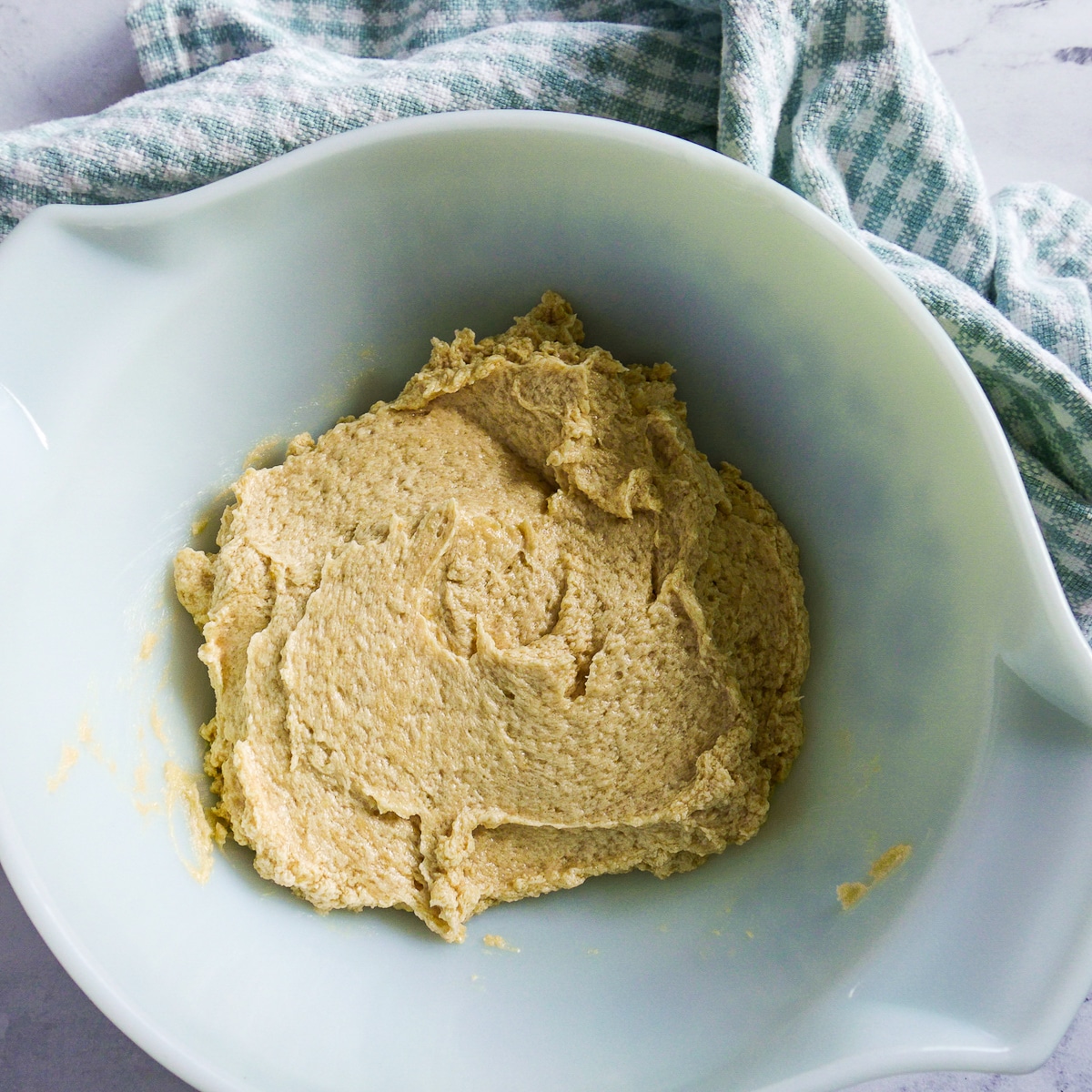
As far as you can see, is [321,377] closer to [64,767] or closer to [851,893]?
[64,767]

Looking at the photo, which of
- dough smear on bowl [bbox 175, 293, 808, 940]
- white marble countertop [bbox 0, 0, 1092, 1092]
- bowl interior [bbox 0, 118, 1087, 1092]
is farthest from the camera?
white marble countertop [bbox 0, 0, 1092, 1092]

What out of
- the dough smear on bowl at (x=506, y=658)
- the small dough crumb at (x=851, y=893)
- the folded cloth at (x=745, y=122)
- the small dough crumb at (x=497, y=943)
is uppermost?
the folded cloth at (x=745, y=122)

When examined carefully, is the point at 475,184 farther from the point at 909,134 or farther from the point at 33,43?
the point at 33,43

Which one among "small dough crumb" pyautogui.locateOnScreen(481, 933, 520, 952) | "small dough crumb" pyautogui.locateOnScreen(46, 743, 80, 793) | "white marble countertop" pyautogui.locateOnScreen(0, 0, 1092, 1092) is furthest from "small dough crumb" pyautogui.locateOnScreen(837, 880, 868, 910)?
"small dough crumb" pyautogui.locateOnScreen(46, 743, 80, 793)

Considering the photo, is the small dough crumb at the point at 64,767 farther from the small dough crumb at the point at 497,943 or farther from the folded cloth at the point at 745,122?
the folded cloth at the point at 745,122

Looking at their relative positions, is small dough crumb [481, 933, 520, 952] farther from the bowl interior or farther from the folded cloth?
the folded cloth

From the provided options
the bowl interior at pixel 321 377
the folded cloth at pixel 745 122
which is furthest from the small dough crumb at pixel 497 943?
the folded cloth at pixel 745 122
